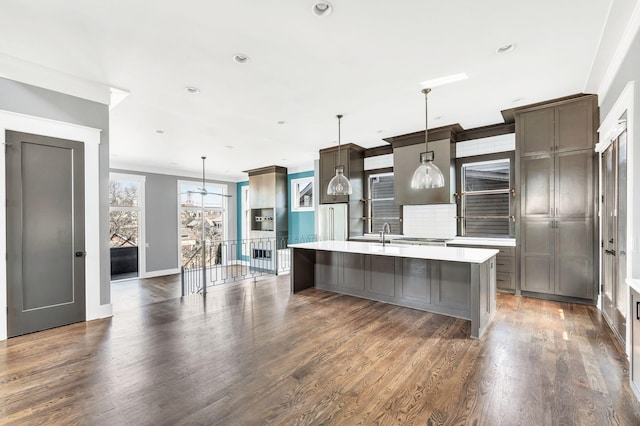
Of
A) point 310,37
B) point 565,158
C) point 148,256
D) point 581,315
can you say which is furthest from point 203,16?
point 148,256

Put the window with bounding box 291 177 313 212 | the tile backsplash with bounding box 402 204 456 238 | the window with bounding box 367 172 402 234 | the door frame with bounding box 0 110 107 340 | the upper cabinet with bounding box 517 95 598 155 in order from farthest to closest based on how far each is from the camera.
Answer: the window with bounding box 291 177 313 212, the window with bounding box 367 172 402 234, the tile backsplash with bounding box 402 204 456 238, the upper cabinet with bounding box 517 95 598 155, the door frame with bounding box 0 110 107 340

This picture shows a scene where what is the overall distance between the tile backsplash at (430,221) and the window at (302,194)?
10.4 ft

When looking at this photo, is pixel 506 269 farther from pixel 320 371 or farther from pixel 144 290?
pixel 144 290

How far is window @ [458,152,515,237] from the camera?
517 cm

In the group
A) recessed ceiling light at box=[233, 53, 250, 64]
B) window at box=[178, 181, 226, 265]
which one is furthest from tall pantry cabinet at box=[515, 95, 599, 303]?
window at box=[178, 181, 226, 265]

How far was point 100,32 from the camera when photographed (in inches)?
99.7

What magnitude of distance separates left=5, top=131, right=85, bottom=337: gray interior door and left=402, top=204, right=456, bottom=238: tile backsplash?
5.34 meters

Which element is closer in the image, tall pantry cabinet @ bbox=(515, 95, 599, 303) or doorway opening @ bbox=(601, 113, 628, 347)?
doorway opening @ bbox=(601, 113, 628, 347)

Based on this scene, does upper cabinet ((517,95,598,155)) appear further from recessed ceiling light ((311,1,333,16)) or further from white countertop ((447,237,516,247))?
recessed ceiling light ((311,1,333,16))

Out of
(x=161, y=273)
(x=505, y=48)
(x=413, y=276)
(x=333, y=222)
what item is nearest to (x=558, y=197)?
(x=413, y=276)

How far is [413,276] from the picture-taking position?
13.3ft

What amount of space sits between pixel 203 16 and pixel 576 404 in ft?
12.7

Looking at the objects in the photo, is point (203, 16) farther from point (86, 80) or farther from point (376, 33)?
point (86, 80)

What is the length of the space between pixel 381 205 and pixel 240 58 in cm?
459
